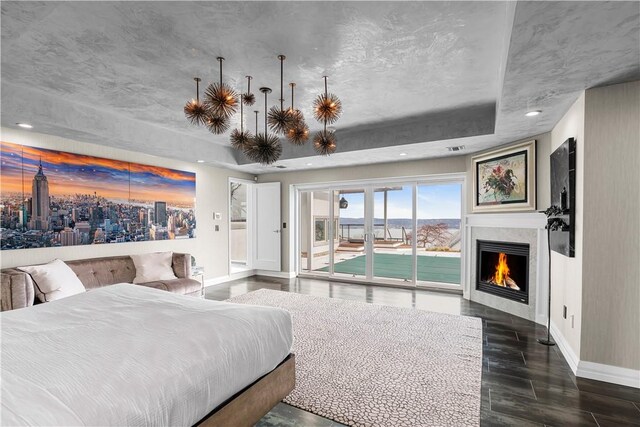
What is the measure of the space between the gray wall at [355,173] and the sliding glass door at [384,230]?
0.71ft

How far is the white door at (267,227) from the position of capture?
7.07 m

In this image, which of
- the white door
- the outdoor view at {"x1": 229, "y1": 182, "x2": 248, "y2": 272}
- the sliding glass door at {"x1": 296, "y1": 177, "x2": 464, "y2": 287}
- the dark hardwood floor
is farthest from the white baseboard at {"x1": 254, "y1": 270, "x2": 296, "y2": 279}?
the dark hardwood floor

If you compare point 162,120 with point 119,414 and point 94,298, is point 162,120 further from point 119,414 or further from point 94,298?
point 119,414

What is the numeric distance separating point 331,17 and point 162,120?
122 inches

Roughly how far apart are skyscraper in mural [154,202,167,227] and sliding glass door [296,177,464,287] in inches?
114

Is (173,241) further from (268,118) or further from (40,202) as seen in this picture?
(268,118)

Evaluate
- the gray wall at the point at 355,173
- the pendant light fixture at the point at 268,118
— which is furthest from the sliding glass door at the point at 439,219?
the pendant light fixture at the point at 268,118

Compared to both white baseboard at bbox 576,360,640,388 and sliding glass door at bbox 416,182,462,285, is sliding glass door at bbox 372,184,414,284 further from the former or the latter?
white baseboard at bbox 576,360,640,388

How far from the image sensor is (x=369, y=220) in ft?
21.0

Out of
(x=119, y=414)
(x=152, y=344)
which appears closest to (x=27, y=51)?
(x=152, y=344)

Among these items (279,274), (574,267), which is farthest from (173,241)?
(574,267)

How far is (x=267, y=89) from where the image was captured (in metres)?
3.19

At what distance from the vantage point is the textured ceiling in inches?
77.5

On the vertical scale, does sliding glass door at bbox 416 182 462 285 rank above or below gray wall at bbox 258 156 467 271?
below
